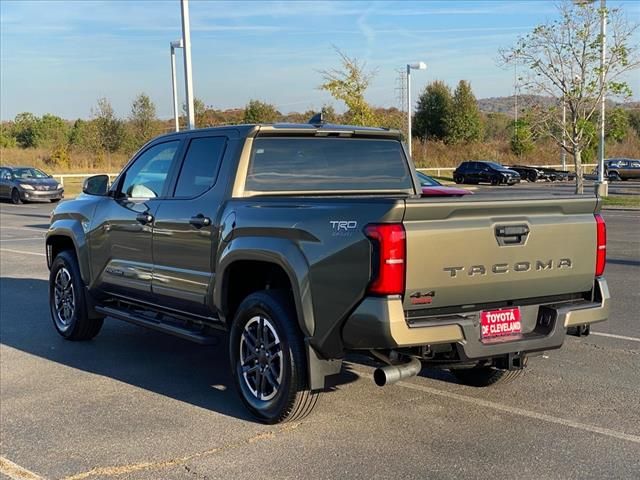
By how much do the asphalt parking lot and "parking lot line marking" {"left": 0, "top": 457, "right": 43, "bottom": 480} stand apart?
0.6 inches

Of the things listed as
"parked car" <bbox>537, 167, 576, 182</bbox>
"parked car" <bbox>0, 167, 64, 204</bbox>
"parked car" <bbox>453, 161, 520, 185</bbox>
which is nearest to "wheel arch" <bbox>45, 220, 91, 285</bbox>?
"parked car" <bbox>0, 167, 64, 204</bbox>

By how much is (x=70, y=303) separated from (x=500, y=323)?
15.3 ft

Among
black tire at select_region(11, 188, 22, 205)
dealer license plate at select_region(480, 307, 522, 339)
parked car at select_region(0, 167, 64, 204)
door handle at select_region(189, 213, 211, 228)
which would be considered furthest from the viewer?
black tire at select_region(11, 188, 22, 205)

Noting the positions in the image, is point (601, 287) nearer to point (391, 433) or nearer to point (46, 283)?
point (391, 433)

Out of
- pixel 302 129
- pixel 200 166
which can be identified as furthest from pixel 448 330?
pixel 200 166

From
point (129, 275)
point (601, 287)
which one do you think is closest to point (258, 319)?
point (129, 275)

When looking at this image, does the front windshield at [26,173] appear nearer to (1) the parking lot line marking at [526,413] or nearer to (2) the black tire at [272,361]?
(2) the black tire at [272,361]

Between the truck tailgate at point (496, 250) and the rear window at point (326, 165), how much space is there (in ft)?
5.56

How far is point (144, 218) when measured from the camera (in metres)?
6.05

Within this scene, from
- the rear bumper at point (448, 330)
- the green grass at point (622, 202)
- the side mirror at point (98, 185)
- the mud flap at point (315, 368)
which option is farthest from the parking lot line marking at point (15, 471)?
the green grass at point (622, 202)

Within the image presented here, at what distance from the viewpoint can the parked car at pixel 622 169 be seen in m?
44.8

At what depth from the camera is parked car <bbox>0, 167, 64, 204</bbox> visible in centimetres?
3081

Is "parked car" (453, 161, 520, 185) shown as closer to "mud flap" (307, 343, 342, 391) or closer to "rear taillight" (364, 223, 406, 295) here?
"mud flap" (307, 343, 342, 391)

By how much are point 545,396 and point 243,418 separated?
7.27 ft
